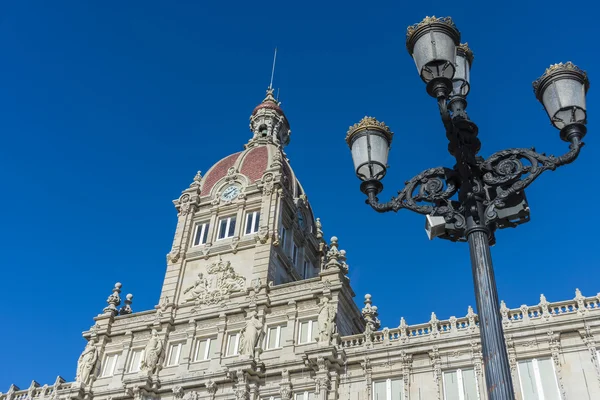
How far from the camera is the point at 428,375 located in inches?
1192

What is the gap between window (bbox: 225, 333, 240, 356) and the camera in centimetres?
3519

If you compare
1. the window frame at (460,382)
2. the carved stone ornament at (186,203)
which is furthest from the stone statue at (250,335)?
the carved stone ornament at (186,203)

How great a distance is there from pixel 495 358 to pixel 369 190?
3686 millimetres

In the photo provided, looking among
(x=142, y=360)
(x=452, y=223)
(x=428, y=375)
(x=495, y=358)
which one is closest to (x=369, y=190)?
(x=452, y=223)

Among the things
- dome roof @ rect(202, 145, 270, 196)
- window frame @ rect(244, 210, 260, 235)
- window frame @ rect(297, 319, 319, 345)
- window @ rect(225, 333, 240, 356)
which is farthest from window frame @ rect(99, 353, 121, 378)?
dome roof @ rect(202, 145, 270, 196)

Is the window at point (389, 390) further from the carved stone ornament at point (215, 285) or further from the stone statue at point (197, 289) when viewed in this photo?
the stone statue at point (197, 289)

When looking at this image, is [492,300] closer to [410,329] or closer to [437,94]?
[437,94]

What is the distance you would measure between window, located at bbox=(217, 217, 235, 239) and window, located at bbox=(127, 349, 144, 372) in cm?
912

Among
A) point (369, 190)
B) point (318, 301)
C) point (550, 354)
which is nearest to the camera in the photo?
point (369, 190)

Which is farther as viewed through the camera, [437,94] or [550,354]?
[550,354]

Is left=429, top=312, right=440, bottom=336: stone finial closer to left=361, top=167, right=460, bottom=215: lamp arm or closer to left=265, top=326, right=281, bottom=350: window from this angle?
left=265, top=326, right=281, bottom=350: window

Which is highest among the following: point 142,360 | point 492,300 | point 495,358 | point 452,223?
point 142,360

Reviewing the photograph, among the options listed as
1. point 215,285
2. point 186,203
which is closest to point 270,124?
point 186,203

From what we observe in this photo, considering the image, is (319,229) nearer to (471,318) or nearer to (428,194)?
(471,318)
